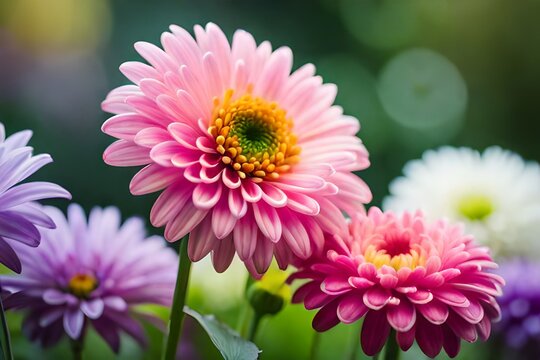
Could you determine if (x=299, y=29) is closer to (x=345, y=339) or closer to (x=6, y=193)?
(x=345, y=339)

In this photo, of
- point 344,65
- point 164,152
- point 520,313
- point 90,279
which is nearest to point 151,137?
point 164,152

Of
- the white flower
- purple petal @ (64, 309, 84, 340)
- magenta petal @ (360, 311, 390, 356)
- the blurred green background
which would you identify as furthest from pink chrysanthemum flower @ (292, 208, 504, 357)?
the blurred green background

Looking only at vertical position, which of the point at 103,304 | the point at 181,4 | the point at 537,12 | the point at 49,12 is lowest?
the point at 103,304

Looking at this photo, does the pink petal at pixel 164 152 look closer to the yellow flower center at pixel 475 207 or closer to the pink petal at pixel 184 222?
the pink petal at pixel 184 222

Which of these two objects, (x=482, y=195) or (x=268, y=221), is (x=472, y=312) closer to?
(x=268, y=221)

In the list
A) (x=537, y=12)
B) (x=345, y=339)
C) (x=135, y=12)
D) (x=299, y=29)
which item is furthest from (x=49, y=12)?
(x=345, y=339)

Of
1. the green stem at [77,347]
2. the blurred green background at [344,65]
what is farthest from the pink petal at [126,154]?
the blurred green background at [344,65]

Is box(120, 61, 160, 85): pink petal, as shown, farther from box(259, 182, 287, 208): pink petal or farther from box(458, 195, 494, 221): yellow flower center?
box(458, 195, 494, 221): yellow flower center
